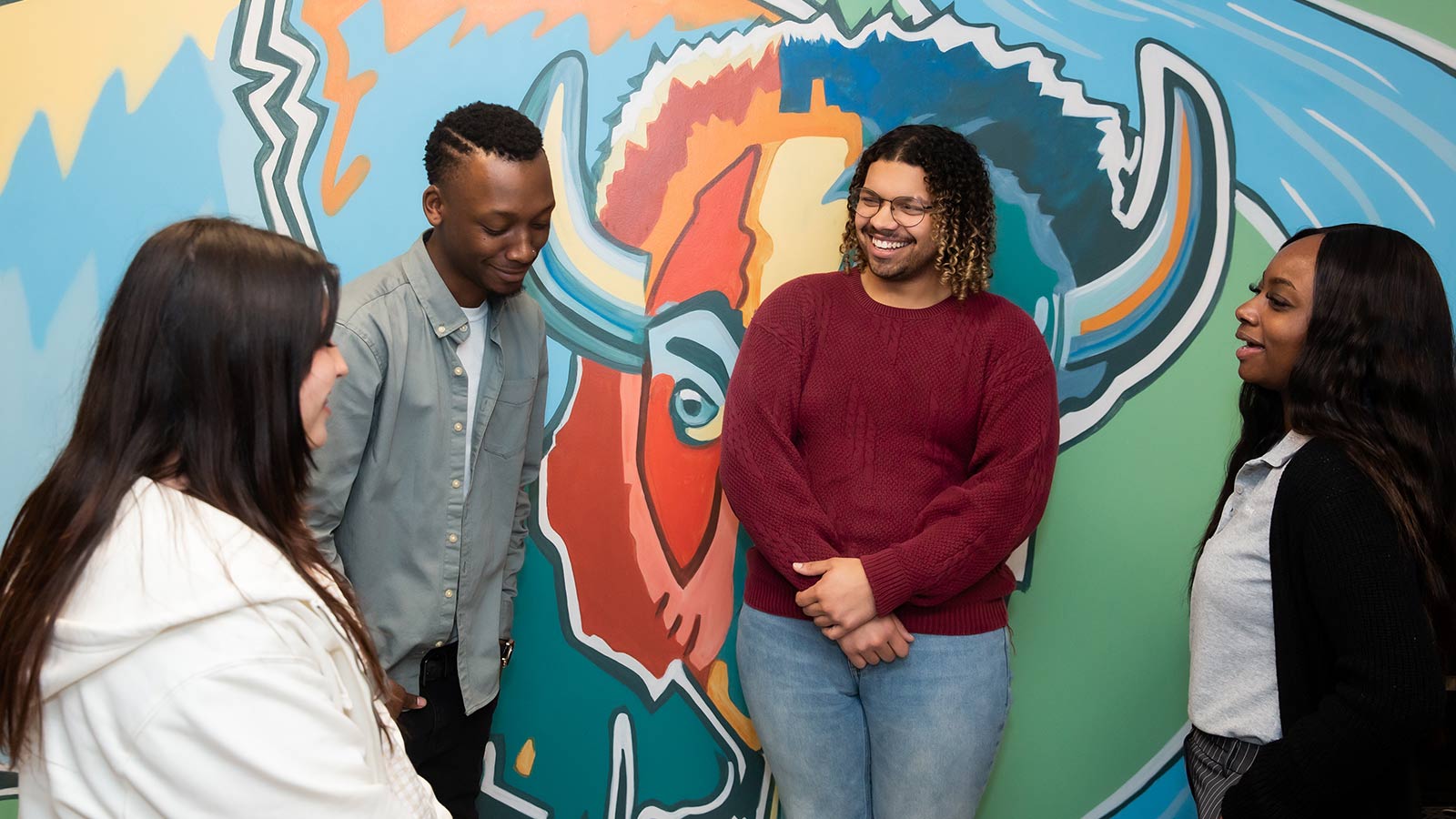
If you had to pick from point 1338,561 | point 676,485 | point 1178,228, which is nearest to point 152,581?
point 1338,561

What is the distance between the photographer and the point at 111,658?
966 mm

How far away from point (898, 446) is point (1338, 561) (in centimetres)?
74

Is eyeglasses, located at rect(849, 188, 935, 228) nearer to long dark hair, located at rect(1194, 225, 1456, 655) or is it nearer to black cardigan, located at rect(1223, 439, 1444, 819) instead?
long dark hair, located at rect(1194, 225, 1456, 655)

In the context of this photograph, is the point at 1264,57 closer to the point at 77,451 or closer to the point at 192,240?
the point at 192,240

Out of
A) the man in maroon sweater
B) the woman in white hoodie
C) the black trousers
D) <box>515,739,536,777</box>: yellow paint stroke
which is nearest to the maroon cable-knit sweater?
the man in maroon sweater

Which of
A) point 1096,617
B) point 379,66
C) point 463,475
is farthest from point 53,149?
point 1096,617

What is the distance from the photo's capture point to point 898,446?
1958 millimetres

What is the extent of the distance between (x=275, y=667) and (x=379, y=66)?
67.7 inches

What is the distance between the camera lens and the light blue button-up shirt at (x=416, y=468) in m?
1.75

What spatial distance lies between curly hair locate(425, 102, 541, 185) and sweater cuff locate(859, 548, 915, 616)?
35.4 inches

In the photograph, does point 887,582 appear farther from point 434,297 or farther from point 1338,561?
point 434,297

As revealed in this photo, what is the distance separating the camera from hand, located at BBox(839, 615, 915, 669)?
188 cm

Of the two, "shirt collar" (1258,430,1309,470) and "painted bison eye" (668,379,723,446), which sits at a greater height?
"shirt collar" (1258,430,1309,470)

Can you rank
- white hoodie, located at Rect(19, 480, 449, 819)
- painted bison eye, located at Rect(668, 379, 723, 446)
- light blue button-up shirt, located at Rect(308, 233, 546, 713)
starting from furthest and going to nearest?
1. painted bison eye, located at Rect(668, 379, 723, 446)
2. light blue button-up shirt, located at Rect(308, 233, 546, 713)
3. white hoodie, located at Rect(19, 480, 449, 819)
